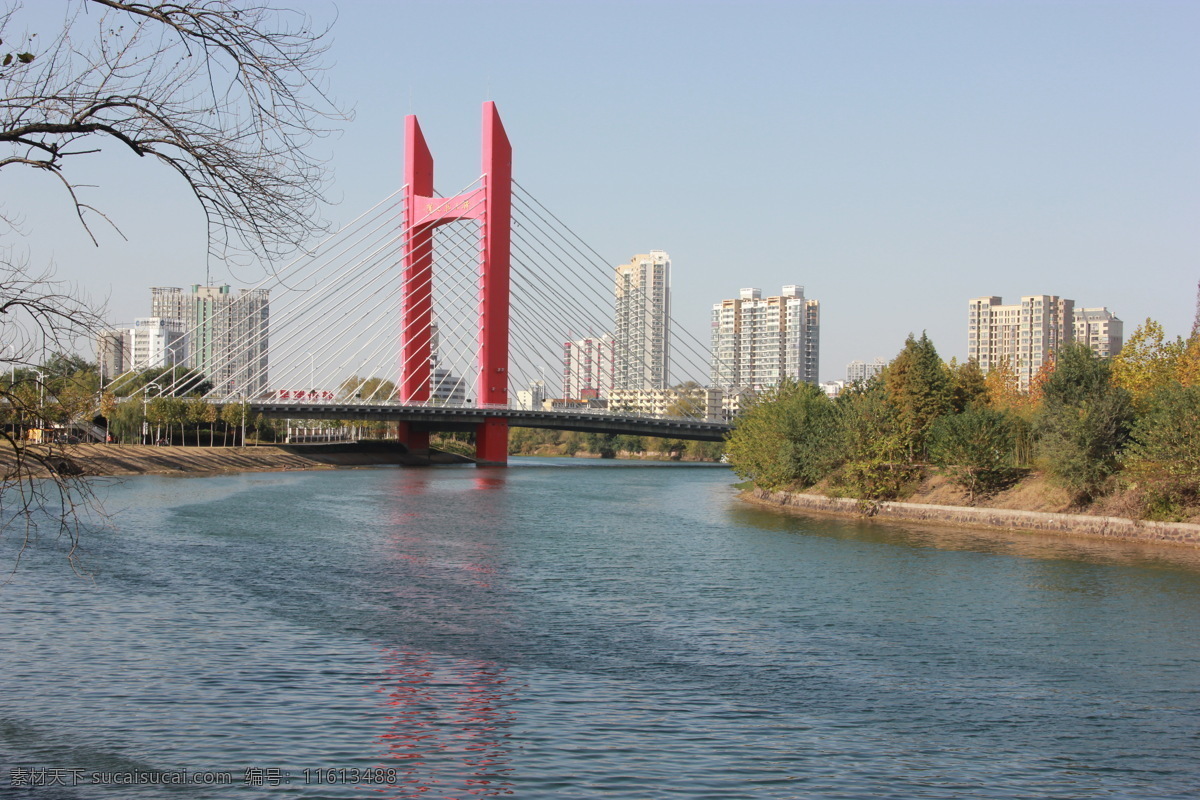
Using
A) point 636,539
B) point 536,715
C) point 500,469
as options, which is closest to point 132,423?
point 500,469

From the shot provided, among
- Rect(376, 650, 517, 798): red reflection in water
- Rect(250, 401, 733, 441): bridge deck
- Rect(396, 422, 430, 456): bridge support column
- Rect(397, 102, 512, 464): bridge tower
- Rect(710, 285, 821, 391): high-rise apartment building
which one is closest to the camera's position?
Rect(376, 650, 517, 798): red reflection in water

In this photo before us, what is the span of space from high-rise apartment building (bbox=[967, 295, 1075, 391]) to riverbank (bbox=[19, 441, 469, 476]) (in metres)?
69.5

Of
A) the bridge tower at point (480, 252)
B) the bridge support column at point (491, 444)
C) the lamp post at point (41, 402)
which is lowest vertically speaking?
the bridge support column at point (491, 444)

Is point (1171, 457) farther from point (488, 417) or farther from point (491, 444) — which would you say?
point (491, 444)

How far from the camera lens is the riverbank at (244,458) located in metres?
41.8

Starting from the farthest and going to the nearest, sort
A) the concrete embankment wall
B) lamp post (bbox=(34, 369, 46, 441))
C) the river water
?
the concrete embankment wall, the river water, lamp post (bbox=(34, 369, 46, 441))

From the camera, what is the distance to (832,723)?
9211mm

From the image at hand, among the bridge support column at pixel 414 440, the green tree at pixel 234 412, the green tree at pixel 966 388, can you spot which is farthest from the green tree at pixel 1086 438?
the bridge support column at pixel 414 440

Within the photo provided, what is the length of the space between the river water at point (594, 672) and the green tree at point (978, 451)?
19.8ft

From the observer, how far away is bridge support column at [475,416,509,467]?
56.1 metres

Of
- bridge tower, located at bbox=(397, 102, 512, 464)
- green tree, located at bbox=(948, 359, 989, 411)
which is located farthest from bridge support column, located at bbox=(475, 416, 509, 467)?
green tree, located at bbox=(948, 359, 989, 411)

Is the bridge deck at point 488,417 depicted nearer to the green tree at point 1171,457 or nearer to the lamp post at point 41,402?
the green tree at point 1171,457

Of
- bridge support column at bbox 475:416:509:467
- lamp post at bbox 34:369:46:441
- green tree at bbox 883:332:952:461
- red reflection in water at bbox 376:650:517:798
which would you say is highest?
green tree at bbox 883:332:952:461

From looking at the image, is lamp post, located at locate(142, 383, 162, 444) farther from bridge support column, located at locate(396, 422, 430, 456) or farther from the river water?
the river water
